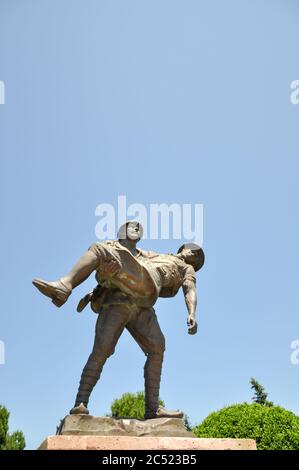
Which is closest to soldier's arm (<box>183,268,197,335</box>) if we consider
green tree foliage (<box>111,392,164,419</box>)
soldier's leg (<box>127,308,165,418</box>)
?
soldier's leg (<box>127,308,165,418</box>)

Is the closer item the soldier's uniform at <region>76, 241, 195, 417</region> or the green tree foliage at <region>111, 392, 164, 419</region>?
the soldier's uniform at <region>76, 241, 195, 417</region>

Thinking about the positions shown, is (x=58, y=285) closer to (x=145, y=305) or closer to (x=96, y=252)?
(x=96, y=252)

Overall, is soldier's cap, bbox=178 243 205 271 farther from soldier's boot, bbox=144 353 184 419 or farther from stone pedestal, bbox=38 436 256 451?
stone pedestal, bbox=38 436 256 451

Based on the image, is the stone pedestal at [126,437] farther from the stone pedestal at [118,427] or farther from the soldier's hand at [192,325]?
the soldier's hand at [192,325]

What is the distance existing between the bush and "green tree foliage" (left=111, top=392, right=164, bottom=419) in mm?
6421

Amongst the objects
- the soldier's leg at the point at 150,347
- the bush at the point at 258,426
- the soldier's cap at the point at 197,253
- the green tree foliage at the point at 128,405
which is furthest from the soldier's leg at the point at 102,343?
the green tree foliage at the point at 128,405

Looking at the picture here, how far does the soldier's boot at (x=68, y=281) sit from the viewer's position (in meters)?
6.63

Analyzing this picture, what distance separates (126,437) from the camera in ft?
19.6

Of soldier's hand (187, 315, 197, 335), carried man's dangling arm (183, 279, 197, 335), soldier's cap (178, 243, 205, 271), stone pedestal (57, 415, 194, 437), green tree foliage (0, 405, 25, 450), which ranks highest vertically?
soldier's cap (178, 243, 205, 271)

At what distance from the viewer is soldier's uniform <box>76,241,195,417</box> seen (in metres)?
7.04

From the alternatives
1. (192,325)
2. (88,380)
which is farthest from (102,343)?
(192,325)

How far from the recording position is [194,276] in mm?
7891

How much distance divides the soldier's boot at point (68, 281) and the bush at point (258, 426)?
12.8 m
